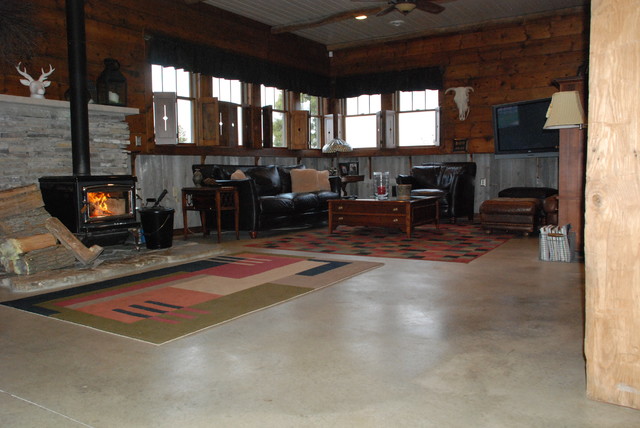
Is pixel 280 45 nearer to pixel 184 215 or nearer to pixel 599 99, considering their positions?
pixel 184 215

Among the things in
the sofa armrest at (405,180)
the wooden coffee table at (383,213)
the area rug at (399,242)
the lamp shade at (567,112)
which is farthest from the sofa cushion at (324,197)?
the lamp shade at (567,112)

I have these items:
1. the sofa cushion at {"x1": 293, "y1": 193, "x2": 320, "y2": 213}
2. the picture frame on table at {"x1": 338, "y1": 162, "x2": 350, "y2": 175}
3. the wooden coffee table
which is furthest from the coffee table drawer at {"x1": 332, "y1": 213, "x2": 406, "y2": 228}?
the picture frame on table at {"x1": 338, "y1": 162, "x2": 350, "y2": 175}

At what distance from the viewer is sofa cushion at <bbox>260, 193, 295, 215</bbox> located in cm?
643

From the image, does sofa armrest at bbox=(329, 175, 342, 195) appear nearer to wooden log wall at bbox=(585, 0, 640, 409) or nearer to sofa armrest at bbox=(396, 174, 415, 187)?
sofa armrest at bbox=(396, 174, 415, 187)

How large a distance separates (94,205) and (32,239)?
78 centimetres

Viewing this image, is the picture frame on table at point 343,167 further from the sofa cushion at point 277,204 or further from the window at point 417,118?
the sofa cushion at point 277,204

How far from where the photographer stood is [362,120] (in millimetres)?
9648

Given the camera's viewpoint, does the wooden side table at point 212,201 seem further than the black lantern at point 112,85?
Yes

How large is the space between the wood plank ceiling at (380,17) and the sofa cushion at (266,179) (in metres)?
2.28

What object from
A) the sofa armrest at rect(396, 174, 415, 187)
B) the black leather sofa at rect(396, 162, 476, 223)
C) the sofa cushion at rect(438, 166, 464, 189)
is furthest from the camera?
the sofa armrest at rect(396, 174, 415, 187)

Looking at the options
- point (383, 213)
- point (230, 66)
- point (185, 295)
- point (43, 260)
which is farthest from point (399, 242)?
point (230, 66)

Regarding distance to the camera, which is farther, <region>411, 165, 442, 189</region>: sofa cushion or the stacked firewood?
<region>411, 165, 442, 189</region>: sofa cushion

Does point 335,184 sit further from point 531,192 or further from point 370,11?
point 531,192

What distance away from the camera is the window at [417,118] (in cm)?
901
